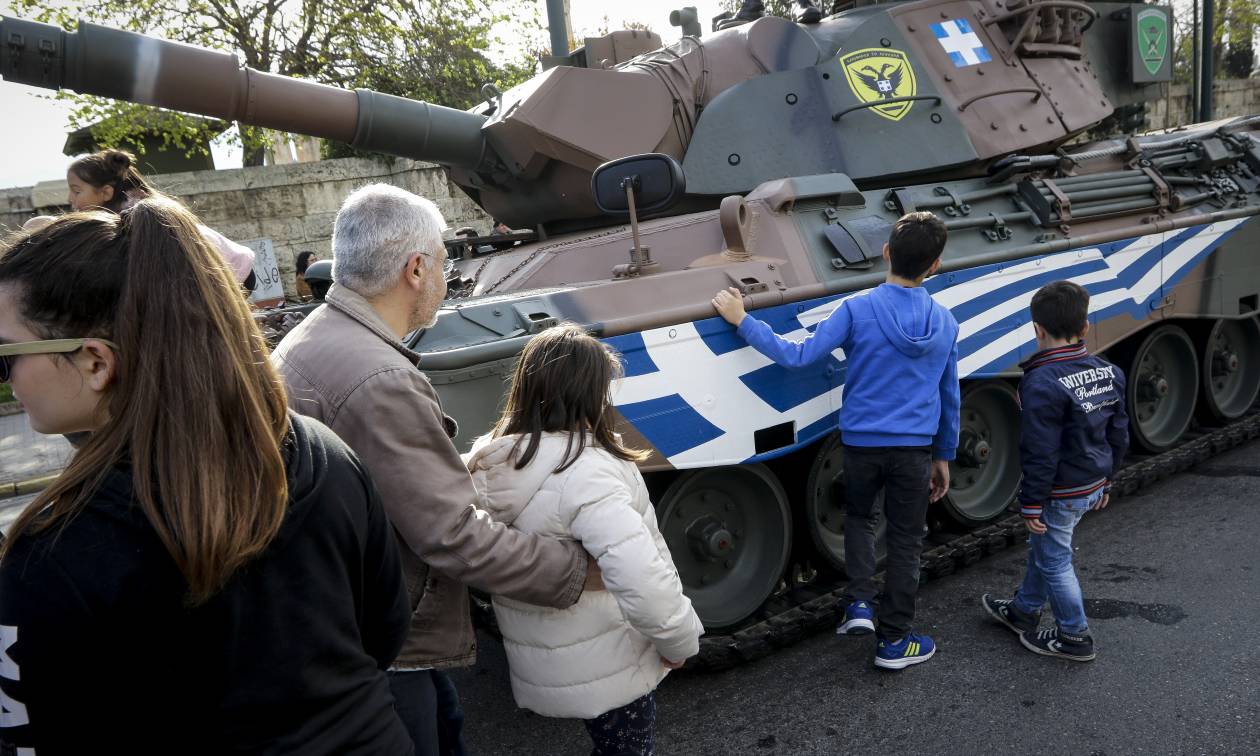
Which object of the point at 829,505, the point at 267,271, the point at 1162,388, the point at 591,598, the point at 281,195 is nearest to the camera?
the point at 591,598

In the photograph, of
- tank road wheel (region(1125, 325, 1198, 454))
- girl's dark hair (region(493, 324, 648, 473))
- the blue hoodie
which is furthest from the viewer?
tank road wheel (region(1125, 325, 1198, 454))

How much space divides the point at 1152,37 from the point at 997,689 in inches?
197

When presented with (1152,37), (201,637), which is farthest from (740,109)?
(201,637)

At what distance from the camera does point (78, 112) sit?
1243cm

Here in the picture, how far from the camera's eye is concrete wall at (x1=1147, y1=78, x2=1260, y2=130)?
19344 mm

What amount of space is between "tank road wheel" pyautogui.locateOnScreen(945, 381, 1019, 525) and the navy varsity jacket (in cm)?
129

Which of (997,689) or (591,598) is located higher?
(591,598)

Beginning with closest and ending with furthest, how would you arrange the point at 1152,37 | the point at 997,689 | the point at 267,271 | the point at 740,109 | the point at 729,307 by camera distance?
the point at 997,689 < the point at 729,307 < the point at 740,109 < the point at 1152,37 < the point at 267,271

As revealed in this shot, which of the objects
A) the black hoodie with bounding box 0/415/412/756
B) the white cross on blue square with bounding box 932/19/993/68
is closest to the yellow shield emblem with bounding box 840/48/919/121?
the white cross on blue square with bounding box 932/19/993/68

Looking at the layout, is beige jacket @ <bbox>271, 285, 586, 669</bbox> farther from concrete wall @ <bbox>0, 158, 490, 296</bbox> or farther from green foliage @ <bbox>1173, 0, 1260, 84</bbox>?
green foliage @ <bbox>1173, 0, 1260, 84</bbox>

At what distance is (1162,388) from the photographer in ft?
19.8

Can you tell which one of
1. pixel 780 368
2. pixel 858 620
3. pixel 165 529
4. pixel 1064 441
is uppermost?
pixel 165 529

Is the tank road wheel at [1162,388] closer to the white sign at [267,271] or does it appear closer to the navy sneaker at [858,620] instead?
the navy sneaker at [858,620]

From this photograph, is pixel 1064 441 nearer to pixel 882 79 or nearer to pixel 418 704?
pixel 882 79
